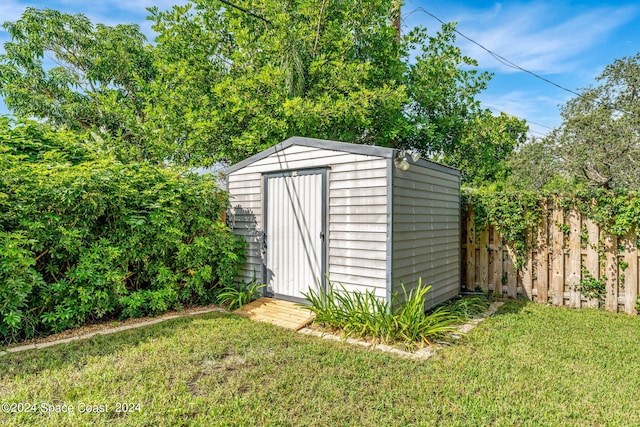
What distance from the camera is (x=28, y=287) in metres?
3.45

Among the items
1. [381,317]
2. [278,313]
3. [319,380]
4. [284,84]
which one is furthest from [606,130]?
[319,380]

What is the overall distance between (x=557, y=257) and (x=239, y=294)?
4.72m

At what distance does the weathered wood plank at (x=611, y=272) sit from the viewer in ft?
15.8

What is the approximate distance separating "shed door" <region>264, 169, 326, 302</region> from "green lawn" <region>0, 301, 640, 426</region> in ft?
3.52

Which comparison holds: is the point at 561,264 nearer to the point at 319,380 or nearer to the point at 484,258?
the point at 484,258

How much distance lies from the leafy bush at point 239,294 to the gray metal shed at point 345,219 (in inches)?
5.7

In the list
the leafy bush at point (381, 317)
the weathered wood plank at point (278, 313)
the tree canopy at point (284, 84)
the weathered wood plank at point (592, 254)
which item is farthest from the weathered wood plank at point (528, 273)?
the tree canopy at point (284, 84)

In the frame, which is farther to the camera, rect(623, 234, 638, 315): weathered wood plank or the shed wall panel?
rect(623, 234, 638, 315): weathered wood plank

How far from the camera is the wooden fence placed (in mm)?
4809

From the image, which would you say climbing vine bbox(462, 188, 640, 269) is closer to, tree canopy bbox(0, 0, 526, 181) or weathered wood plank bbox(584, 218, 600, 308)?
weathered wood plank bbox(584, 218, 600, 308)

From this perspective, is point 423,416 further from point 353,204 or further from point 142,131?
point 142,131

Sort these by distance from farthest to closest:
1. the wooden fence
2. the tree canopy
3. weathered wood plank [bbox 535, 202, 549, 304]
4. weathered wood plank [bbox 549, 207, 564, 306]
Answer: the tree canopy < weathered wood plank [bbox 535, 202, 549, 304] < weathered wood plank [bbox 549, 207, 564, 306] < the wooden fence

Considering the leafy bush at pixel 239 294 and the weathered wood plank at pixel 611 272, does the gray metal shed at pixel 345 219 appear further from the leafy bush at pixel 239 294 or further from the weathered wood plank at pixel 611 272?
the weathered wood plank at pixel 611 272

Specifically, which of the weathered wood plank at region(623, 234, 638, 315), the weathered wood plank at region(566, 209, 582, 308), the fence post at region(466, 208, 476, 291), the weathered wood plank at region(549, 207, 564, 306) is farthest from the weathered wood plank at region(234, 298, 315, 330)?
the weathered wood plank at region(623, 234, 638, 315)
